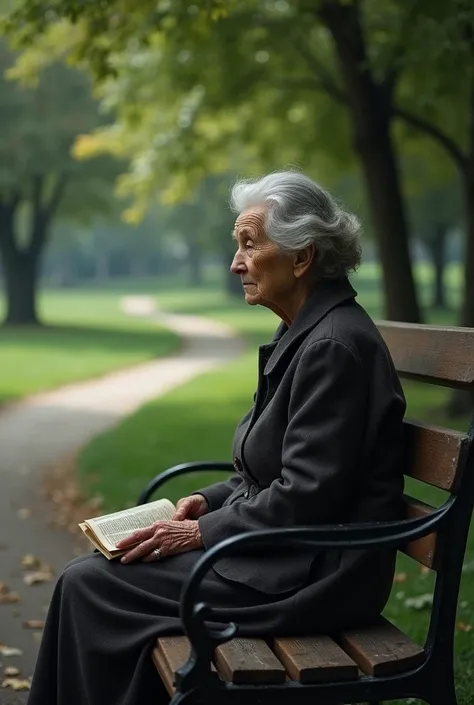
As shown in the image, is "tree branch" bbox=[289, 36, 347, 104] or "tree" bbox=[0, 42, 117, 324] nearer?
"tree branch" bbox=[289, 36, 347, 104]

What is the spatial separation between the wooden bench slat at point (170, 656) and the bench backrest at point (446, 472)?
674 millimetres

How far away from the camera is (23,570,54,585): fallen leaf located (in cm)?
634

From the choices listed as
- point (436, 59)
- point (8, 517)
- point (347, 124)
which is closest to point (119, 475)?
point (8, 517)

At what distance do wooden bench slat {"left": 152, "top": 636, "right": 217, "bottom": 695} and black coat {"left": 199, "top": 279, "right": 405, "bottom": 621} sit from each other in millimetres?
248

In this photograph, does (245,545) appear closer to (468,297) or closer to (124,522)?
(124,522)

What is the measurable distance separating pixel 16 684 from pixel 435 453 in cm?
221

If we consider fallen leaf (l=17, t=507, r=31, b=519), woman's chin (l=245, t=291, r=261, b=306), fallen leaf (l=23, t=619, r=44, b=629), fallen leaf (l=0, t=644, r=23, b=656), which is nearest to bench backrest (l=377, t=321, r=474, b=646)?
woman's chin (l=245, t=291, r=261, b=306)

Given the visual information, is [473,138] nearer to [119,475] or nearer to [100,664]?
[119,475]

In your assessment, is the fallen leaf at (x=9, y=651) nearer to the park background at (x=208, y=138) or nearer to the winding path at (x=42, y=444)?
the winding path at (x=42, y=444)

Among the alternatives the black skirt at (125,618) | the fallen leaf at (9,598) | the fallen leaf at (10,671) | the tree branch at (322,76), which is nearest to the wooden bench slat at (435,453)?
the black skirt at (125,618)

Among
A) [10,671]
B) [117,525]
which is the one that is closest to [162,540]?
[117,525]

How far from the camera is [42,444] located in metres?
11.9

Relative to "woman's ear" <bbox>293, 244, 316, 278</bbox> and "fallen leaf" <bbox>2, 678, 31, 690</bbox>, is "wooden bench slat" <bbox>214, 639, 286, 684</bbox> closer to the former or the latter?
"woman's ear" <bbox>293, 244, 316, 278</bbox>

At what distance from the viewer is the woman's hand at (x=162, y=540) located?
10.8 feet
